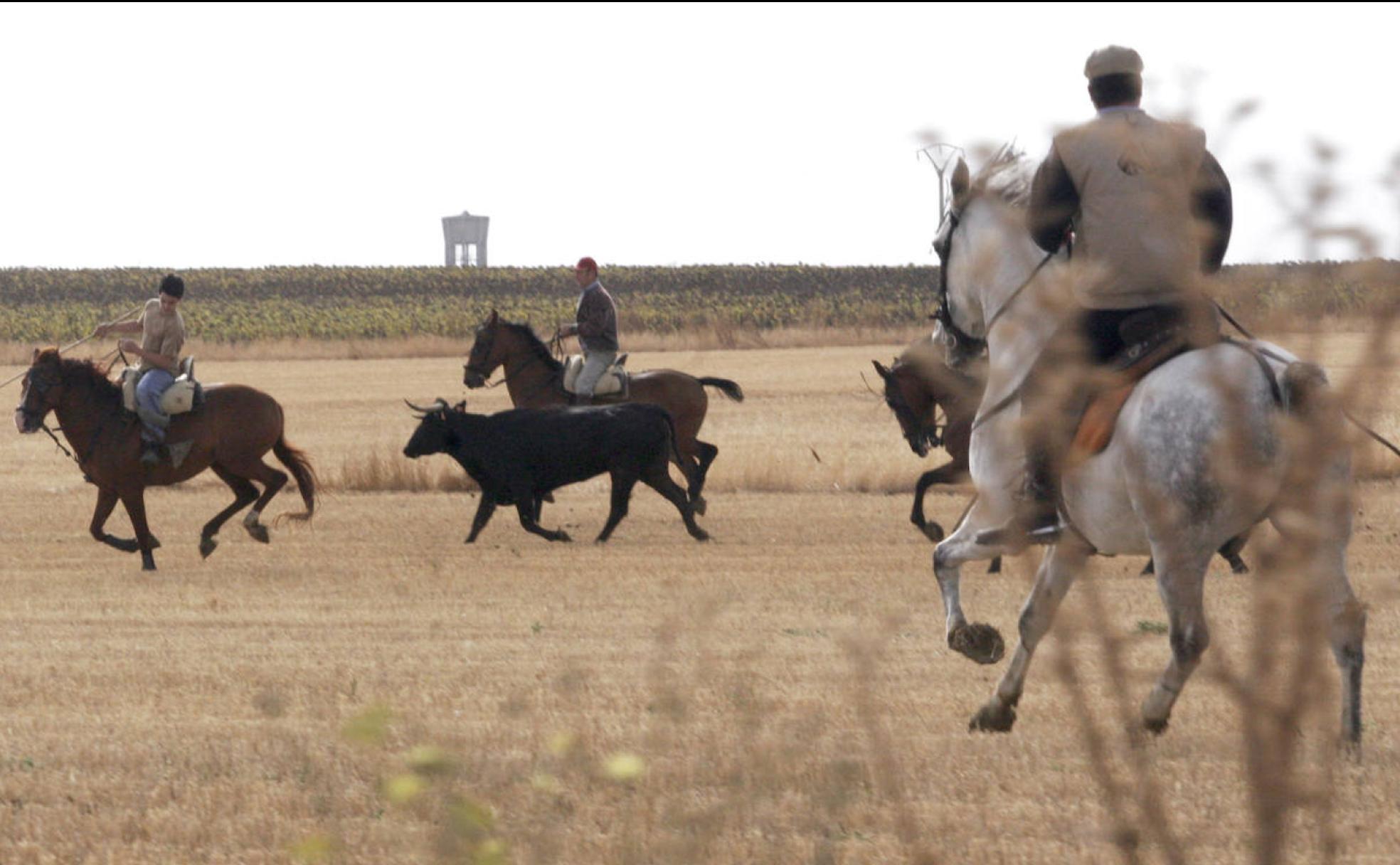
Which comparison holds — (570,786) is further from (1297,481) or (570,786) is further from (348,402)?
(348,402)

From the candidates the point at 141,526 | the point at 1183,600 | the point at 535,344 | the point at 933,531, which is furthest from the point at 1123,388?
the point at 535,344

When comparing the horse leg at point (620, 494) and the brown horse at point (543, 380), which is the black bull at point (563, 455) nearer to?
the horse leg at point (620, 494)

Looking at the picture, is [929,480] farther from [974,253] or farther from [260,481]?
[974,253]

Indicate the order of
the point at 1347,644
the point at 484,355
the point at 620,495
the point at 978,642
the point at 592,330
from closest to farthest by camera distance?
the point at 1347,644, the point at 978,642, the point at 620,495, the point at 592,330, the point at 484,355

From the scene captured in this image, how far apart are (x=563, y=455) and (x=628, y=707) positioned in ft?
29.0

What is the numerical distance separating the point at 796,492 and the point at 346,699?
41.5 feet

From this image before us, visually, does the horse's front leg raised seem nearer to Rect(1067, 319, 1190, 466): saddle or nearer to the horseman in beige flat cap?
the horseman in beige flat cap

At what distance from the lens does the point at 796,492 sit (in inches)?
857

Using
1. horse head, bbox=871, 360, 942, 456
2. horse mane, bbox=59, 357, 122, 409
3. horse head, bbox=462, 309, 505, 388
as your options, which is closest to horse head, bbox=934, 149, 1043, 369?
horse head, bbox=871, 360, 942, 456

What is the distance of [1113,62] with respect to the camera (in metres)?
7.46

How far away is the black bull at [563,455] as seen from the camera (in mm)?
17547

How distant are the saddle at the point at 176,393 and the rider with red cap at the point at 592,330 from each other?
4.07 m

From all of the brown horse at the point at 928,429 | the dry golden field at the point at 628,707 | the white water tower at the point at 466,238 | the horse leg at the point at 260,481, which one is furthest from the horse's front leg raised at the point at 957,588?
the white water tower at the point at 466,238

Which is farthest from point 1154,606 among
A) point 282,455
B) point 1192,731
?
point 282,455
